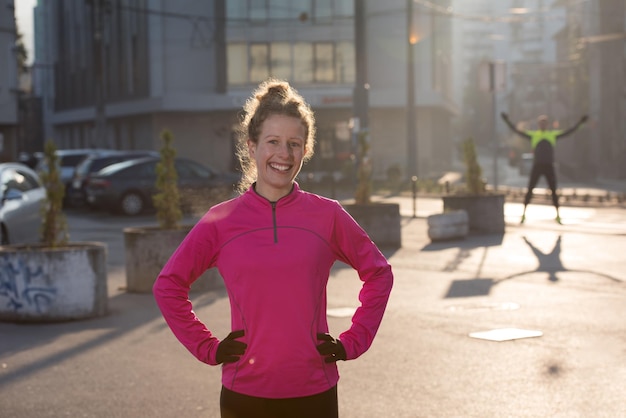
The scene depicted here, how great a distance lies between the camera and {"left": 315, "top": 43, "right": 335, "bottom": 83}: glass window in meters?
64.7

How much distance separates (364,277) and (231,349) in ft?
1.83

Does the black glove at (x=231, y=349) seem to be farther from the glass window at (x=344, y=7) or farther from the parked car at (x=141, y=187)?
the glass window at (x=344, y=7)

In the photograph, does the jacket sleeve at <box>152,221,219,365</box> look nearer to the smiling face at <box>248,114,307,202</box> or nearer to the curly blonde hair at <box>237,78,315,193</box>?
the smiling face at <box>248,114,307,202</box>

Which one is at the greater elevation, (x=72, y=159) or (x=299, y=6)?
(x=299, y=6)

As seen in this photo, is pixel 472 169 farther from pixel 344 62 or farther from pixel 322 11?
pixel 322 11

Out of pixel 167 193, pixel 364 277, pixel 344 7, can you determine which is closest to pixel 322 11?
pixel 344 7

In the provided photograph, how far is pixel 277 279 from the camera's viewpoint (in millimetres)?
3904

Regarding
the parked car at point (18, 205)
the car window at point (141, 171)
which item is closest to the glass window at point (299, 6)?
the car window at point (141, 171)

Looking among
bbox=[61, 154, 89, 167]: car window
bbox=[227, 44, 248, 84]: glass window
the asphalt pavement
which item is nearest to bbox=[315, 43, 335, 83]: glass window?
bbox=[227, 44, 248, 84]: glass window

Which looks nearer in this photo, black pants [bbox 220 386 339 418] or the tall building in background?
black pants [bbox 220 386 339 418]

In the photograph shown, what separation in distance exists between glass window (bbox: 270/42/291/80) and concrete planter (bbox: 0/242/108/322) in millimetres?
52756

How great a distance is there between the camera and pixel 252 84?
64750 millimetres

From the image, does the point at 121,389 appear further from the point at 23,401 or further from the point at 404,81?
the point at 404,81

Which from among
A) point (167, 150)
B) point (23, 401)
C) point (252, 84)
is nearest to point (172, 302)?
point (23, 401)
